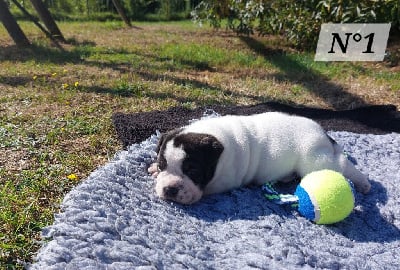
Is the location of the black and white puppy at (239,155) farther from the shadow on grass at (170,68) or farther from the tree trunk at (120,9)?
the tree trunk at (120,9)

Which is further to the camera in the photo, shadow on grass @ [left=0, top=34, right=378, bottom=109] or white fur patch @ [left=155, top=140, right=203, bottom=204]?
shadow on grass @ [left=0, top=34, right=378, bottom=109]

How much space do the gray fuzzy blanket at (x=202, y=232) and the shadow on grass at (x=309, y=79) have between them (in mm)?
2443

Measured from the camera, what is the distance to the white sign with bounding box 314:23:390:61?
277 inches

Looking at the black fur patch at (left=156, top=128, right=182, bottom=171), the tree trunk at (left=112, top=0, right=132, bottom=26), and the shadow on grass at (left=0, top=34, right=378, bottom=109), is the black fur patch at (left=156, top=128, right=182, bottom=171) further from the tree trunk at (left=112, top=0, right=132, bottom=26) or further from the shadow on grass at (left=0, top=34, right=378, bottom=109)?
the tree trunk at (left=112, top=0, right=132, bottom=26)

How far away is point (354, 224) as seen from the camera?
Answer: 2.61 meters

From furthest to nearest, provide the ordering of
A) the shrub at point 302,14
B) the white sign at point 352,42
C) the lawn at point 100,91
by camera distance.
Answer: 1. the white sign at point 352,42
2. the shrub at point 302,14
3. the lawn at point 100,91

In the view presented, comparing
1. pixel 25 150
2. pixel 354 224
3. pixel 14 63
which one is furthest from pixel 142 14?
pixel 354 224

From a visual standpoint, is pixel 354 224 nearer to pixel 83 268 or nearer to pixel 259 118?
pixel 259 118

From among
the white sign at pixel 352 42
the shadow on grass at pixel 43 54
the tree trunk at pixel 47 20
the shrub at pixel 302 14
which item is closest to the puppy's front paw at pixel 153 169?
the shadow on grass at pixel 43 54

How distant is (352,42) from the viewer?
7520 millimetres

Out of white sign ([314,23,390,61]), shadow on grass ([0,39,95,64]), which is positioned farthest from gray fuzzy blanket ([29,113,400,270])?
white sign ([314,23,390,61])

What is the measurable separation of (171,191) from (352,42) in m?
5.94

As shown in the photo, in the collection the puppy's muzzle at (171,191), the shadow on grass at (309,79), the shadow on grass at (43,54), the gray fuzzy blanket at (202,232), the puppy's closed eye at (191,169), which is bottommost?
the shadow on grass at (309,79)

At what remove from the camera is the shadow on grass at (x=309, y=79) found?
528cm
